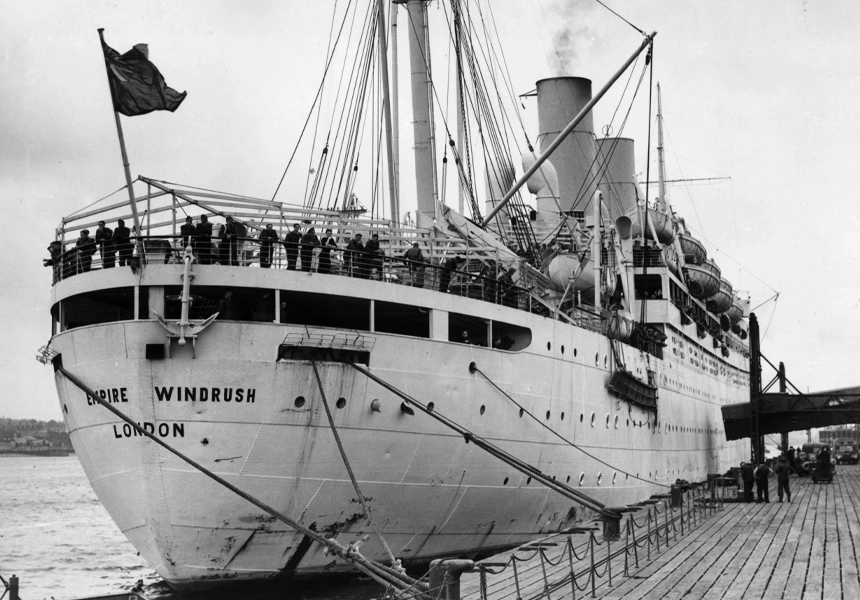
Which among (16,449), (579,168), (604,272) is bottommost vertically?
(16,449)

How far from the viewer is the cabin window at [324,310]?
1816 cm

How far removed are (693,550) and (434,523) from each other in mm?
4734

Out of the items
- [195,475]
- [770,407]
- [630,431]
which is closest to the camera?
[195,475]

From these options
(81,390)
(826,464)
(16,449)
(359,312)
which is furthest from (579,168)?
(16,449)

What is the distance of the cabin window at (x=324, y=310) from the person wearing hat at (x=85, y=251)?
342 cm

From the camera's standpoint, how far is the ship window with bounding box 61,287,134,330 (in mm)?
18125

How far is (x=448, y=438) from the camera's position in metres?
18.9

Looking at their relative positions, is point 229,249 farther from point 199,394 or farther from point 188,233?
point 199,394

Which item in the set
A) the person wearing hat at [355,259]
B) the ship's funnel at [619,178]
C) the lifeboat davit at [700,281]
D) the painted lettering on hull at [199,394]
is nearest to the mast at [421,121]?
the person wearing hat at [355,259]

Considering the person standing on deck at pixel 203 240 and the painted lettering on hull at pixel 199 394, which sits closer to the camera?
the painted lettering on hull at pixel 199 394

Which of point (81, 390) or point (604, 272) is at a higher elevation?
point (604, 272)

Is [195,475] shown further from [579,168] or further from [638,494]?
[579,168]

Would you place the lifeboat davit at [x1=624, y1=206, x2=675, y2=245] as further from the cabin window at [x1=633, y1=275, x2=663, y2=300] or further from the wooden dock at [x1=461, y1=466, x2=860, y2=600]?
the wooden dock at [x1=461, y1=466, x2=860, y2=600]

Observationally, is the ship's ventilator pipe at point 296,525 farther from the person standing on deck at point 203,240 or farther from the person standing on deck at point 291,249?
the person standing on deck at point 291,249
